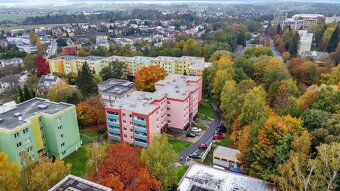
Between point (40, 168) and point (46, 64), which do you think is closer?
point (40, 168)

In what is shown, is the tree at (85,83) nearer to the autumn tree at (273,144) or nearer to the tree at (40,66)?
the tree at (40,66)

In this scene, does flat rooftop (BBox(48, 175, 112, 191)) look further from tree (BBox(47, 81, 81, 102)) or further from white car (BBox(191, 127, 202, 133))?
tree (BBox(47, 81, 81, 102))

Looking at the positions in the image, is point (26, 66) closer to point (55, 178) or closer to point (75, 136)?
point (75, 136)

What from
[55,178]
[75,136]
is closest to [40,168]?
[55,178]

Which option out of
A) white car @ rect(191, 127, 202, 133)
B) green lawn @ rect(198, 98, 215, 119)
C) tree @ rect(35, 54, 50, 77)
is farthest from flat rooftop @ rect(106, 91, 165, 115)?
tree @ rect(35, 54, 50, 77)

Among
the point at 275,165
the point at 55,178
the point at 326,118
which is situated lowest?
the point at 275,165

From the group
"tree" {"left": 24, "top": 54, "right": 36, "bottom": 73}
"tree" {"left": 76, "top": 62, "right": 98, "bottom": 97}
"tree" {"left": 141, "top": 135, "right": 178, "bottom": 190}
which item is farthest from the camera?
"tree" {"left": 24, "top": 54, "right": 36, "bottom": 73}
